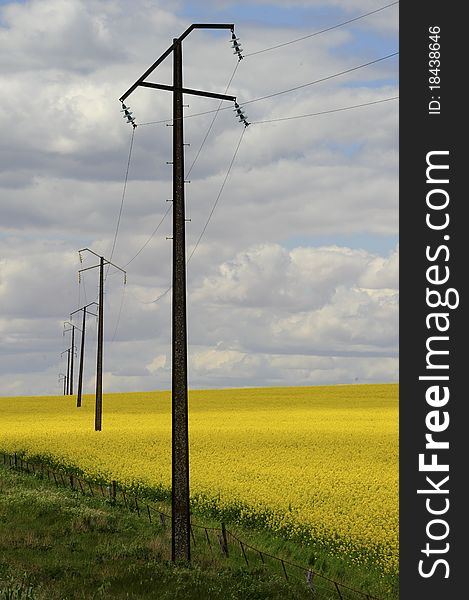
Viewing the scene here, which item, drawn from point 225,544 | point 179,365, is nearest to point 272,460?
point 225,544

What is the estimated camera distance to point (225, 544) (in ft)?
84.8

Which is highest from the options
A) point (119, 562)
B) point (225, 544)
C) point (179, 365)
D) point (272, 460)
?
point (179, 365)

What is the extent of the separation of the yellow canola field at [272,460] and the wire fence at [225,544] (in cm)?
126

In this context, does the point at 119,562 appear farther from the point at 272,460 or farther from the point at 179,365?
the point at 272,460

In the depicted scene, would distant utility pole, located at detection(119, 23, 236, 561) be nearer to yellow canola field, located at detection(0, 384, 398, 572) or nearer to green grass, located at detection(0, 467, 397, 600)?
green grass, located at detection(0, 467, 397, 600)

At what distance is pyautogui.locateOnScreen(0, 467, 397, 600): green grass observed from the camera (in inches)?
854

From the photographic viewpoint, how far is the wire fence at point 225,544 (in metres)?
22.9

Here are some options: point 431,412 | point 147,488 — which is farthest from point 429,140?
point 147,488

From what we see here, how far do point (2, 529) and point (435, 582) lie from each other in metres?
14.9

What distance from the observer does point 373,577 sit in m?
24.4

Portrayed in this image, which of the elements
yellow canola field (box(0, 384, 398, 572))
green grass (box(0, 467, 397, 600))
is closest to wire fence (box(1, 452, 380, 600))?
green grass (box(0, 467, 397, 600))

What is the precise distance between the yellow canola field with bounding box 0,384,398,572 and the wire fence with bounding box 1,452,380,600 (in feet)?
4.13

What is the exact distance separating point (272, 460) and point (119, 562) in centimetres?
2010

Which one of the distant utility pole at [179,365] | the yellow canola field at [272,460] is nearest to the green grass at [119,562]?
the distant utility pole at [179,365]
